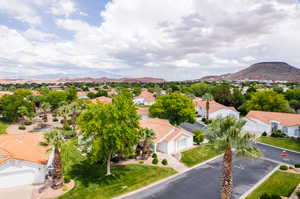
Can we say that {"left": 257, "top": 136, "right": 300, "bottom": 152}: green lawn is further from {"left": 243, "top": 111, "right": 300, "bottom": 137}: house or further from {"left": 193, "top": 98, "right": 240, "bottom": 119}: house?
{"left": 193, "top": 98, "right": 240, "bottom": 119}: house

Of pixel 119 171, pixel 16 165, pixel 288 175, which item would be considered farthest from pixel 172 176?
pixel 16 165

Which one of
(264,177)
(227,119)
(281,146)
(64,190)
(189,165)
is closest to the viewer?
(227,119)

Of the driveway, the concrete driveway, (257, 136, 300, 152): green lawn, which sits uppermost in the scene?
(257, 136, 300, 152): green lawn

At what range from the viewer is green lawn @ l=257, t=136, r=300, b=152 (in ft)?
119

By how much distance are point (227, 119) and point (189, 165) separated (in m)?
15.1

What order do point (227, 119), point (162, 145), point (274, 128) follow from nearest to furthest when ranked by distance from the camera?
point (227, 119), point (162, 145), point (274, 128)

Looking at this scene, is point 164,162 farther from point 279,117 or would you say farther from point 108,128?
point 279,117

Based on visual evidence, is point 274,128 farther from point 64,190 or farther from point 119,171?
point 64,190

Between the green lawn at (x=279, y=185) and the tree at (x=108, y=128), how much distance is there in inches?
608

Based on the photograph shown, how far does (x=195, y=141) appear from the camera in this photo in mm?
37625

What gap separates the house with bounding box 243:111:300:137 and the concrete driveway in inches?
1685

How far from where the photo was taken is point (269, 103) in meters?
56.7

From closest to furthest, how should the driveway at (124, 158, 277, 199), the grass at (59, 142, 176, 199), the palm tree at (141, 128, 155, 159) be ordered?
the driveway at (124, 158, 277, 199)
the grass at (59, 142, 176, 199)
the palm tree at (141, 128, 155, 159)

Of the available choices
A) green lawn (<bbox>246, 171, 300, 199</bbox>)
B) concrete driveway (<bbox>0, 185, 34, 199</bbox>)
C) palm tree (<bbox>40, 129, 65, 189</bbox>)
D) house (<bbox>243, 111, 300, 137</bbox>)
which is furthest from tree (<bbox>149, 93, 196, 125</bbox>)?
concrete driveway (<bbox>0, 185, 34, 199</bbox>)
